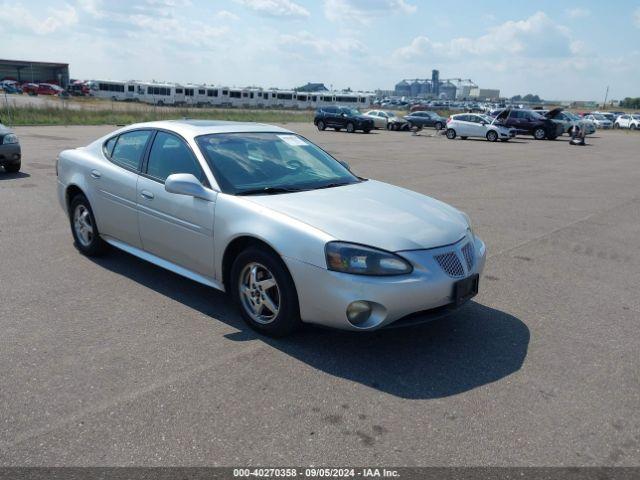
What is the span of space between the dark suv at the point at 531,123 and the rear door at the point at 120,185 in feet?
109

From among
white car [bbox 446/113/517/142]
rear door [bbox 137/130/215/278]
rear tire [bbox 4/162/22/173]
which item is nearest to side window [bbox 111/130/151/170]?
rear door [bbox 137/130/215/278]

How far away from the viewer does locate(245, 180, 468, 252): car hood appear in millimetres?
3926

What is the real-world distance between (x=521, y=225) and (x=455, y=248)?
17.0 feet

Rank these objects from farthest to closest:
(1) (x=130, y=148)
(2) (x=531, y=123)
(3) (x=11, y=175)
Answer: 1. (2) (x=531, y=123)
2. (3) (x=11, y=175)
3. (1) (x=130, y=148)

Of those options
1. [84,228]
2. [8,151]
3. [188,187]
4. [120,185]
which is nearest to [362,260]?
[188,187]

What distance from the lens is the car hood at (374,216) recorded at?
12.9 feet

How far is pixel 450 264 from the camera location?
160 inches

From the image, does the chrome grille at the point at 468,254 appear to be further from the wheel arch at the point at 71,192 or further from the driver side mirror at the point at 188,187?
the wheel arch at the point at 71,192

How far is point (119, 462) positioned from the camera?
2.84 meters

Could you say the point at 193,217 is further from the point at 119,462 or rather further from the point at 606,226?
the point at 606,226

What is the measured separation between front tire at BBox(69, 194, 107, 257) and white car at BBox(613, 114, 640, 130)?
6001 centimetres

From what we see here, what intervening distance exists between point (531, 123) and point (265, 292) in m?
34.7

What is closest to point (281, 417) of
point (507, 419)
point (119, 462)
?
point (119, 462)

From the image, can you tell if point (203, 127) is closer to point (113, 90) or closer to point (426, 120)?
point (426, 120)
